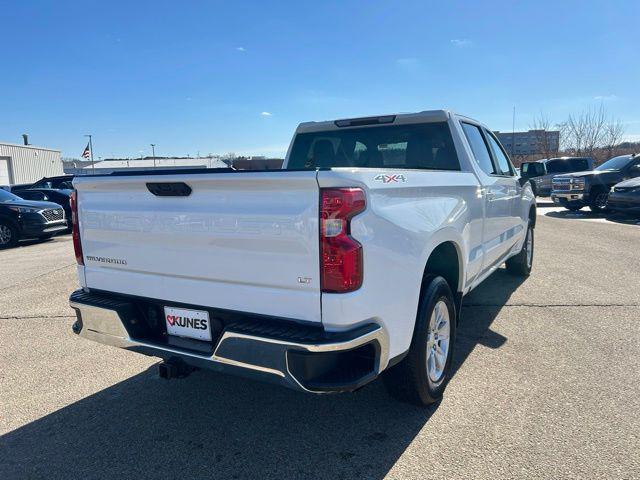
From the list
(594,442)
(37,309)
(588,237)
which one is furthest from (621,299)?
(37,309)

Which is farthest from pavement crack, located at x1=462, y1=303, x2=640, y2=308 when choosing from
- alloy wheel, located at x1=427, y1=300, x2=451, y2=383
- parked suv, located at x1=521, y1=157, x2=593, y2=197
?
parked suv, located at x1=521, y1=157, x2=593, y2=197

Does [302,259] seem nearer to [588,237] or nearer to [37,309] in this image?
[37,309]

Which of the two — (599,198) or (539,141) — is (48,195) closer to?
(599,198)

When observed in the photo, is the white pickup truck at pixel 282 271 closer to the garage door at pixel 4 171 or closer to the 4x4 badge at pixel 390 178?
the 4x4 badge at pixel 390 178

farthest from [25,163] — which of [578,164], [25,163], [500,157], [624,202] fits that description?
[500,157]

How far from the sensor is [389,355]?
257 centimetres

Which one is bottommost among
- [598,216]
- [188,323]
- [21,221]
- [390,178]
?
[598,216]

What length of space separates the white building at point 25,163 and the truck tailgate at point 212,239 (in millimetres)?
41894

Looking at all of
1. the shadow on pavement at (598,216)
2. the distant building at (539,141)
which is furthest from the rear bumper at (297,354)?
the distant building at (539,141)

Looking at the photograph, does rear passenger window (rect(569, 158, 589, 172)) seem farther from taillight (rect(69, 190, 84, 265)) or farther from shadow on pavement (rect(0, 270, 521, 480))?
taillight (rect(69, 190, 84, 265))

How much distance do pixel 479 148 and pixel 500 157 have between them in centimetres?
101

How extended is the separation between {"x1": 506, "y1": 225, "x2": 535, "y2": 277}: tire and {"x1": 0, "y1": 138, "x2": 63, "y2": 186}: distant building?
41411 mm

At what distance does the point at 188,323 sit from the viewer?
2.76 meters

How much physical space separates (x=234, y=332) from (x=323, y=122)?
9.41 feet
